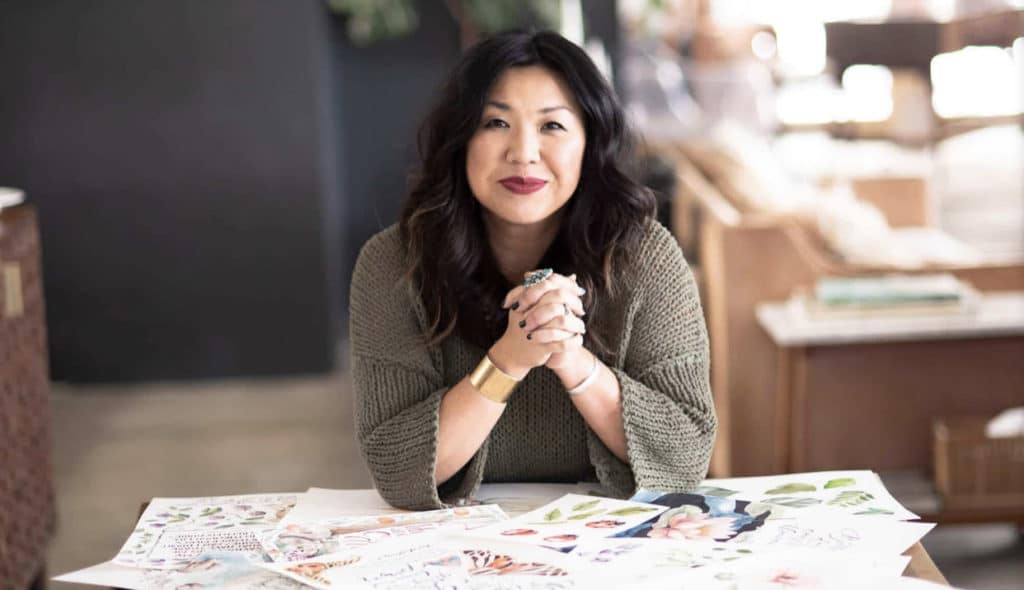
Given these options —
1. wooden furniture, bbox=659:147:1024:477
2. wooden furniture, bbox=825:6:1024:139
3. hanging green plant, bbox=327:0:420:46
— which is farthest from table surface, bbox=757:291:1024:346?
wooden furniture, bbox=825:6:1024:139

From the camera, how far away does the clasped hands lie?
1526 millimetres

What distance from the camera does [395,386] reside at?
1.67 m

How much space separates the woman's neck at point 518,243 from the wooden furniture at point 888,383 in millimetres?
1518

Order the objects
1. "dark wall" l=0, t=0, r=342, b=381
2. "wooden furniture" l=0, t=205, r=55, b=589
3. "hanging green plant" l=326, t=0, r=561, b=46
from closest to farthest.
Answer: "wooden furniture" l=0, t=205, r=55, b=589, "dark wall" l=0, t=0, r=342, b=381, "hanging green plant" l=326, t=0, r=561, b=46

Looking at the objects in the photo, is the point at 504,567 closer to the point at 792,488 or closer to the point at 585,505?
the point at 585,505

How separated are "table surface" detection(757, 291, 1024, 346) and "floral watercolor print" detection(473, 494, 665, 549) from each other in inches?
69.9

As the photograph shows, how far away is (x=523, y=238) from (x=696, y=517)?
0.52m

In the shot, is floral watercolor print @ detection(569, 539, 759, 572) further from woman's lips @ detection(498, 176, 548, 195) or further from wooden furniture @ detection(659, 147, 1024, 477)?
wooden furniture @ detection(659, 147, 1024, 477)

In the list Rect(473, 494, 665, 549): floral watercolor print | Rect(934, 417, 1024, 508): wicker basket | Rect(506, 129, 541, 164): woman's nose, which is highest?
Rect(506, 129, 541, 164): woman's nose

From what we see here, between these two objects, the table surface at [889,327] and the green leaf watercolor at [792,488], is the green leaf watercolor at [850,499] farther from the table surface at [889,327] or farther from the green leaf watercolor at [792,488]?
the table surface at [889,327]

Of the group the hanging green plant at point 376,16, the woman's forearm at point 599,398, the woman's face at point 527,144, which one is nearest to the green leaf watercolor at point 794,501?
the woman's forearm at point 599,398

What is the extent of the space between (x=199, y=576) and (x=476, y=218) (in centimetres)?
66

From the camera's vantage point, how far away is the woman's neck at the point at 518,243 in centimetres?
177

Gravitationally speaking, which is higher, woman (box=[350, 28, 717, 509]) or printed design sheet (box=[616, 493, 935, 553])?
woman (box=[350, 28, 717, 509])
